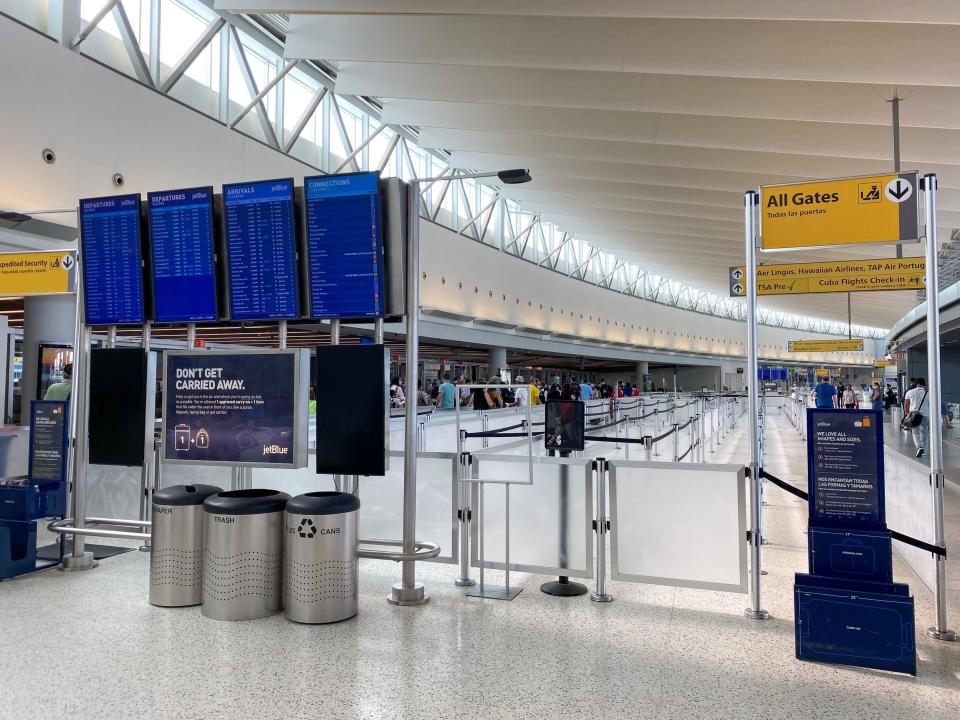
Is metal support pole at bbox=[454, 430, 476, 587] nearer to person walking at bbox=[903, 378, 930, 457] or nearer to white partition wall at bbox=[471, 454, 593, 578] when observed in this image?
white partition wall at bbox=[471, 454, 593, 578]

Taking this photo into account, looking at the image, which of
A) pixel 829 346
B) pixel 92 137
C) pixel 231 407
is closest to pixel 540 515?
pixel 231 407

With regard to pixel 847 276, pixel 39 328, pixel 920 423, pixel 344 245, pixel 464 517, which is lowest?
pixel 464 517

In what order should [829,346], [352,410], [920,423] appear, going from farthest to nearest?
[829,346], [920,423], [352,410]

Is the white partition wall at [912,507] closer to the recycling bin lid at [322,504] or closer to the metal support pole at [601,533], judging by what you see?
the metal support pole at [601,533]

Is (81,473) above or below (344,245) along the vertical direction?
below

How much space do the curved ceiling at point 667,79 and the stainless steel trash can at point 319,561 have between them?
5.56m

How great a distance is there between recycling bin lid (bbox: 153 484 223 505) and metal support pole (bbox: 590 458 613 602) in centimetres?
294

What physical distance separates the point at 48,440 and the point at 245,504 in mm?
3406

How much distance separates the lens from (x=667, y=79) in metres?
9.02

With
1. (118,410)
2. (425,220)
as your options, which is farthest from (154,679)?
(425,220)

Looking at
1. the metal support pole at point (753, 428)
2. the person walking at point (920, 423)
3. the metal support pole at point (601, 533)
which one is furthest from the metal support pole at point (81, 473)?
the person walking at point (920, 423)

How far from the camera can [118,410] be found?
215 inches

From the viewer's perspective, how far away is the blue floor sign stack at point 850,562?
11.6 ft

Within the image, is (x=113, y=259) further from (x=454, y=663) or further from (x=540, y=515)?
(x=454, y=663)
